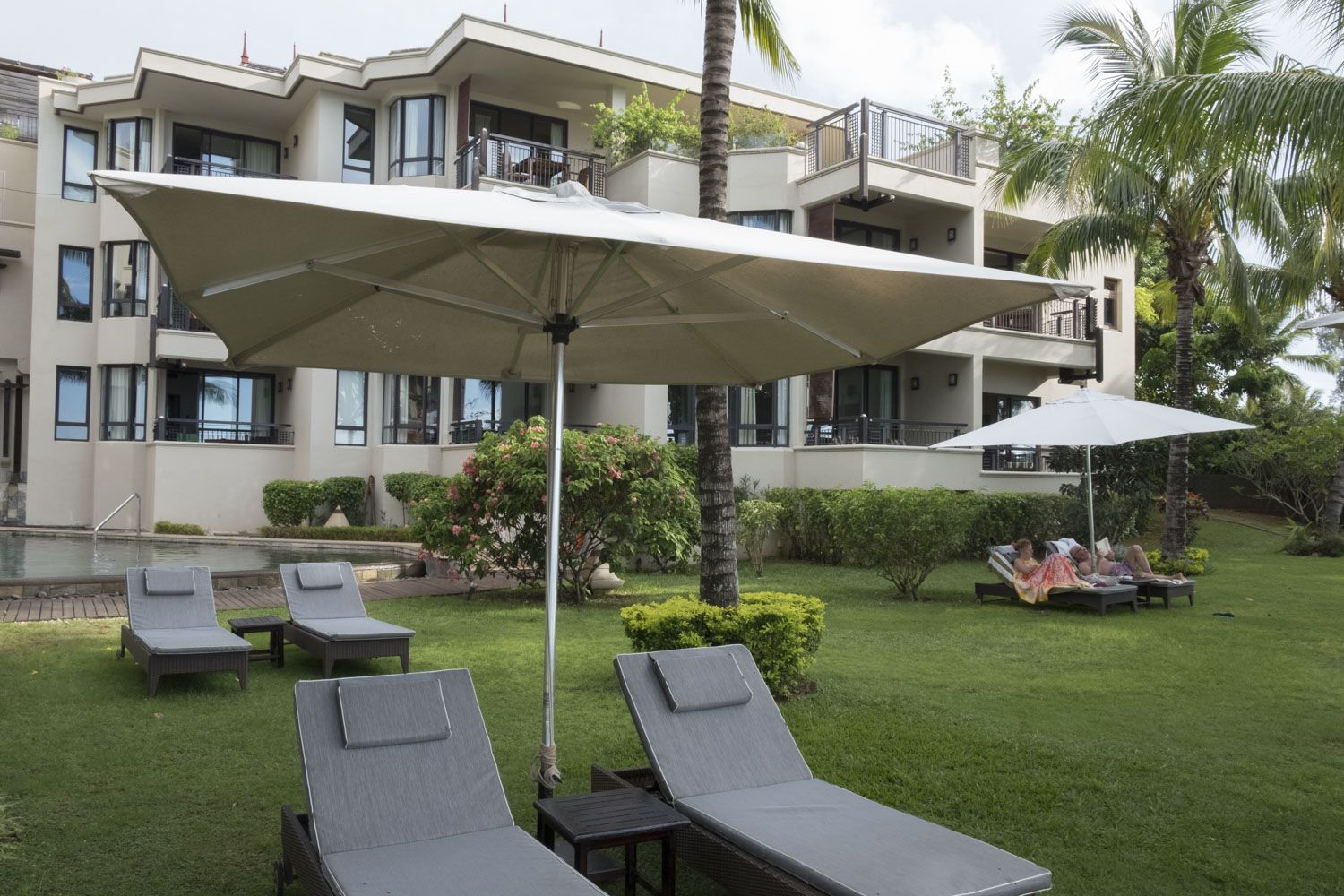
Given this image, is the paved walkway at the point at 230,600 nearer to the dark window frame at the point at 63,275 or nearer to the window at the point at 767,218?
the window at the point at 767,218

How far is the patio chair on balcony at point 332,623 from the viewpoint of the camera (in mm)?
7977

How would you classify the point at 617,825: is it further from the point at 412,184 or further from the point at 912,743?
the point at 412,184

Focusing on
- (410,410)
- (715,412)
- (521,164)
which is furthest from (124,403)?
(715,412)

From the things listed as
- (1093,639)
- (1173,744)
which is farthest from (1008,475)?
(1173,744)

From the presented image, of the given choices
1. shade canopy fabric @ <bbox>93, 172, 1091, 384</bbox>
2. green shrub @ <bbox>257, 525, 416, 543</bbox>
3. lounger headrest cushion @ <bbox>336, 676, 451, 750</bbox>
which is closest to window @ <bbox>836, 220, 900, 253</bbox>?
green shrub @ <bbox>257, 525, 416, 543</bbox>

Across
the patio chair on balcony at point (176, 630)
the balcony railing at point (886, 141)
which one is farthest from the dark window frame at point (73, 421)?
the patio chair on balcony at point (176, 630)

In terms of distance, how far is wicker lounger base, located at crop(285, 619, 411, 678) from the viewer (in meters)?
7.89

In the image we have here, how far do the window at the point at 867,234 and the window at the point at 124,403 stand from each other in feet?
56.2

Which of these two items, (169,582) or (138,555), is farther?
(138,555)

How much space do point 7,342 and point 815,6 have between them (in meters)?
24.4

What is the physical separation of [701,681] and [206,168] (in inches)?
971

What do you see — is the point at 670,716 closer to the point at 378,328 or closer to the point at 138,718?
the point at 378,328

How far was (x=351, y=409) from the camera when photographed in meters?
24.6

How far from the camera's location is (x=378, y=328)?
5.70 metres
